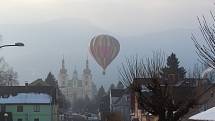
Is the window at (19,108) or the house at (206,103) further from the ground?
the house at (206,103)

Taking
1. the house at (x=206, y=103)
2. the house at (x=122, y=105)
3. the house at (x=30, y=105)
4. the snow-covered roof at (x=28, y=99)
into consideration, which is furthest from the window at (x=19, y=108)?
the house at (x=206, y=103)

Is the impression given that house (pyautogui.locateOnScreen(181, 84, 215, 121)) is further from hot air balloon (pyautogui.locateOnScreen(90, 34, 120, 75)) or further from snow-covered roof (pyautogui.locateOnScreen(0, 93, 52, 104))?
snow-covered roof (pyautogui.locateOnScreen(0, 93, 52, 104))

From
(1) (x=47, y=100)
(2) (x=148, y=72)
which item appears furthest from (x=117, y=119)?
(1) (x=47, y=100)

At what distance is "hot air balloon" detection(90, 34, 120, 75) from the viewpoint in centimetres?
7575

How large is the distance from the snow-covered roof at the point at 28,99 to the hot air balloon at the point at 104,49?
57.0ft

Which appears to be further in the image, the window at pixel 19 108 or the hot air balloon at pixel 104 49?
the window at pixel 19 108

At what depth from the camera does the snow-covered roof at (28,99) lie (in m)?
90.8

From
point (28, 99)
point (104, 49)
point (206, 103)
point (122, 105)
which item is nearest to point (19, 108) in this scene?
point (28, 99)

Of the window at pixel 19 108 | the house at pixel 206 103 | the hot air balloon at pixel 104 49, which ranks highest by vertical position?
the hot air balloon at pixel 104 49

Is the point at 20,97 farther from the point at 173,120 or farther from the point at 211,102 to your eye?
the point at 173,120

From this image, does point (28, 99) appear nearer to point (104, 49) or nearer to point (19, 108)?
point (19, 108)

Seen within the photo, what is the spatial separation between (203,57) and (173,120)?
787 centimetres

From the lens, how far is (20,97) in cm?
9231

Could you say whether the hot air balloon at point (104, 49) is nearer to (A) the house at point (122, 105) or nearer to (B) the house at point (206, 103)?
(B) the house at point (206, 103)
